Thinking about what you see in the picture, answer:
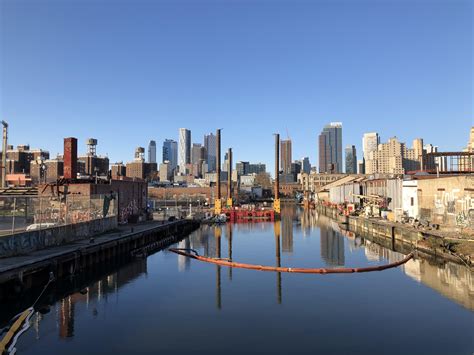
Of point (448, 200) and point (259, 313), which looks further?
point (448, 200)

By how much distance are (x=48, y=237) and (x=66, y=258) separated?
15.1 feet

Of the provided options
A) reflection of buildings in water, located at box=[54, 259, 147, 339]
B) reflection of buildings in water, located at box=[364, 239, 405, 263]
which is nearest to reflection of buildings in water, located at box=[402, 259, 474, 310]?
reflection of buildings in water, located at box=[364, 239, 405, 263]

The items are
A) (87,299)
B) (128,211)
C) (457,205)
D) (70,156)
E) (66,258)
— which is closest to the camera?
(87,299)

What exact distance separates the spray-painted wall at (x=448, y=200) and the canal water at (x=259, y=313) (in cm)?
739

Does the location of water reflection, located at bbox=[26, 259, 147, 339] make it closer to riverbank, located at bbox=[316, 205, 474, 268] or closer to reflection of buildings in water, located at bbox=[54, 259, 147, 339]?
reflection of buildings in water, located at bbox=[54, 259, 147, 339]

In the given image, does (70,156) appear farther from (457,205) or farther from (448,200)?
(457,205)

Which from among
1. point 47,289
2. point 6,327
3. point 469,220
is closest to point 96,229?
point 47,289

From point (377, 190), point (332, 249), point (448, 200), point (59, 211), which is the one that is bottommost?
point (332, 249)

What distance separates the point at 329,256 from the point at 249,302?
19153 millimetres

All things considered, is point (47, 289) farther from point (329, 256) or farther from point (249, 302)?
point (329, 256)

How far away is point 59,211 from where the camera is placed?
34.8 meters

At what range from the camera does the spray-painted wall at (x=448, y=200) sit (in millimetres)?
38188

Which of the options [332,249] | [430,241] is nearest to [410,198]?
[332,249]

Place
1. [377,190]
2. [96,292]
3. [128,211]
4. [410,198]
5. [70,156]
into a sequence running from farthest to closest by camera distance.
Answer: [377,190]
[128,211]
[410,198]
[70,156]
[96,292]
